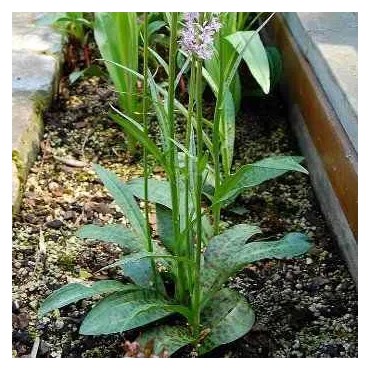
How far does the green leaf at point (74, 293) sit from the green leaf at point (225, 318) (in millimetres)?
150

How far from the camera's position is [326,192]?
67.7 inches

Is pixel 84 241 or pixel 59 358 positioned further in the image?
pixel 84 241

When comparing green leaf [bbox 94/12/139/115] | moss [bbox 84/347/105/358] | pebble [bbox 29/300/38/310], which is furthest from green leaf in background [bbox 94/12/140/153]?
moss [bbox 84/347/105/358]

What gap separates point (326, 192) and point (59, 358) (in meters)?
0.68

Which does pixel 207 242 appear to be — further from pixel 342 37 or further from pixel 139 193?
pixel 342 37

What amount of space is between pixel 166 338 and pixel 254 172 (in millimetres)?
315

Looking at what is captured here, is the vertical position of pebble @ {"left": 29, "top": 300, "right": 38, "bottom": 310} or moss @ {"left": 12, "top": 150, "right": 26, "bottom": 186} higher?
moss @ {"left": 12, "top": 150, "right": 26, "bottom": 186}

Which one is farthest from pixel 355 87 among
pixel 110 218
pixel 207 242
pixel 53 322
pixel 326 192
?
pixel 53 322

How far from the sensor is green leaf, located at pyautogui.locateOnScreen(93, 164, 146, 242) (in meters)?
1.45

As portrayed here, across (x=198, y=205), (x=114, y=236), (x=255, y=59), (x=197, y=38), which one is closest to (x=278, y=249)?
(x=198, y=205)

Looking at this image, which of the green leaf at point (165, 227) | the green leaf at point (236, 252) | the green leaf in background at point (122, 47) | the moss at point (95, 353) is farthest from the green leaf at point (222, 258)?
the green leaf in background at point (122, 47)

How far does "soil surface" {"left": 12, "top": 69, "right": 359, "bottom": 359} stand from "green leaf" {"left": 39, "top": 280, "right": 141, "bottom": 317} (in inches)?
4.5

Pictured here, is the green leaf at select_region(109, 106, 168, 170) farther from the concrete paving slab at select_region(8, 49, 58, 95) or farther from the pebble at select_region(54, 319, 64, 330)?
the concrete paving slab at select_region(8, 49, 58, 95)

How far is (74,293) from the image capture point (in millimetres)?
1320
